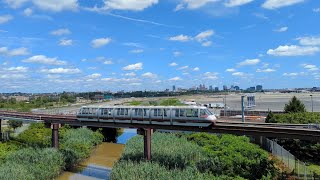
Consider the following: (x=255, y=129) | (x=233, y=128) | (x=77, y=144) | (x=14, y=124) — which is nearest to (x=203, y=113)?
(x=233, y=128)

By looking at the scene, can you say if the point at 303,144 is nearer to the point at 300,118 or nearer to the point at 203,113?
the point at 300,118

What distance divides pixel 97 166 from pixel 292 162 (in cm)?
2800

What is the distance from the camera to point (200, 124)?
44.8 m

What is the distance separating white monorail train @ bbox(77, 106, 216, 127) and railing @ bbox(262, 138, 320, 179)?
359 inches

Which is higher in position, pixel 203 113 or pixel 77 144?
pixel 203 113

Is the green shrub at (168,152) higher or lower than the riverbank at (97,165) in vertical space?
higher

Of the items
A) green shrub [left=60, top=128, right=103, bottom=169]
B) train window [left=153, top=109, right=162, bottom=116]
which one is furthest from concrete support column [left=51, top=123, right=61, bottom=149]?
train window [left=153, top=109, right=162, bottom=116]

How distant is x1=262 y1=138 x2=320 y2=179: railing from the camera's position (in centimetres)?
3776

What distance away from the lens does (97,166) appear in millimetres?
58250

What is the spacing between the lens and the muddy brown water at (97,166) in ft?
167

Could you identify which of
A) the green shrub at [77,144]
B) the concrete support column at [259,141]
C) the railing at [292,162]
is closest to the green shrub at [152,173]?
the railing at [292,162]

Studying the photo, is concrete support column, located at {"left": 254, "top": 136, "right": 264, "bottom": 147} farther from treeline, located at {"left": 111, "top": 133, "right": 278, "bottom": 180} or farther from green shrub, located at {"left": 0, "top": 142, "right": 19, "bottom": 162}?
green shrub, located at {"left": 0, "top": 142, "right": 19, "bottom": 162}

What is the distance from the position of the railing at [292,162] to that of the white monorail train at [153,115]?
9.12 m

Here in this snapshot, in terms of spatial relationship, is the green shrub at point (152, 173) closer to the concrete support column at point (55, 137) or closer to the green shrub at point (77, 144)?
the green shrub at point (77, 144)
